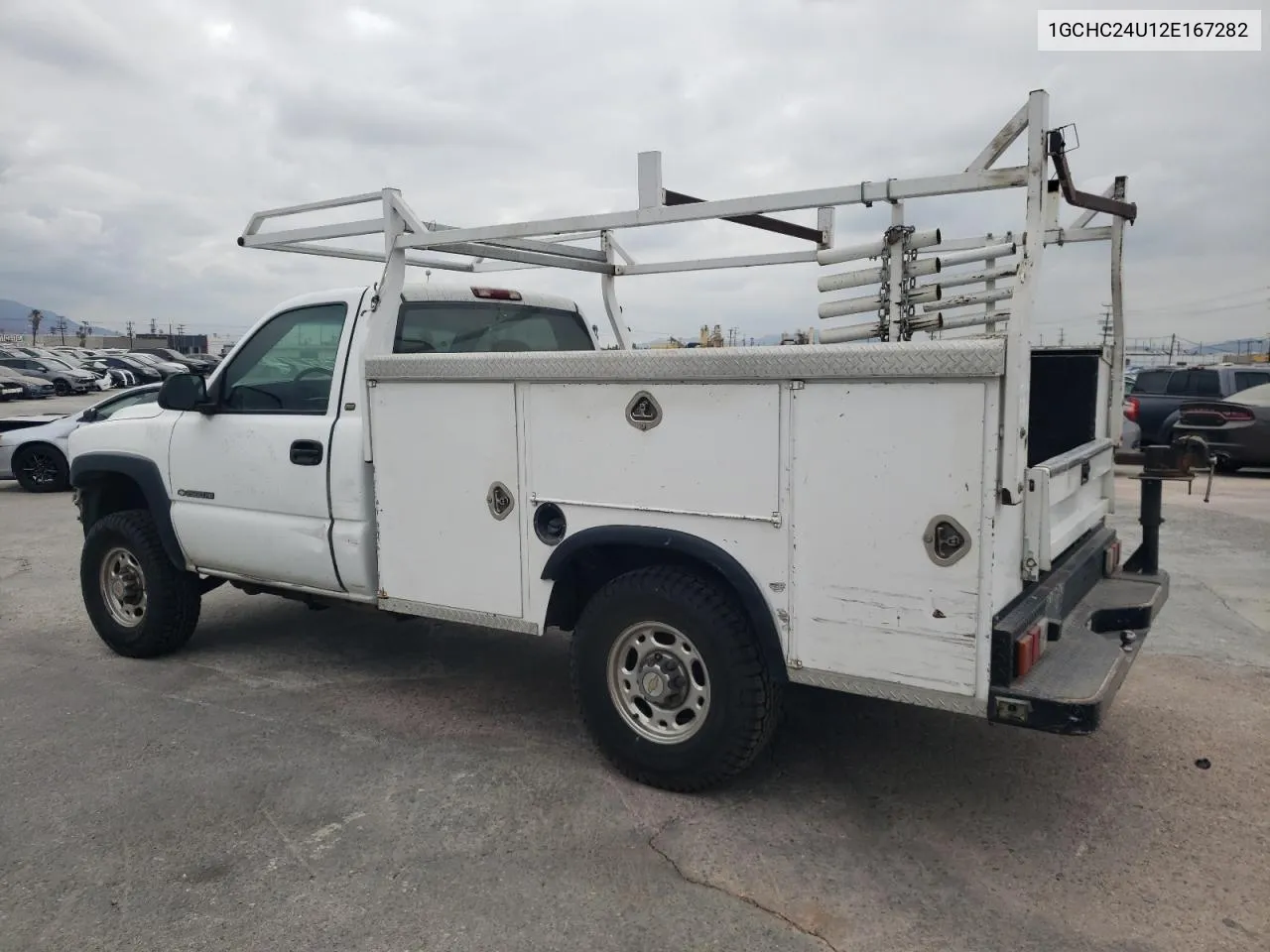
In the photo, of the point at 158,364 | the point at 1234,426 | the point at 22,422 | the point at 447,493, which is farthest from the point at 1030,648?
the point at 158,364

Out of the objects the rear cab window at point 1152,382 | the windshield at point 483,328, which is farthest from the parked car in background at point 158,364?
the windshield at point 483,328

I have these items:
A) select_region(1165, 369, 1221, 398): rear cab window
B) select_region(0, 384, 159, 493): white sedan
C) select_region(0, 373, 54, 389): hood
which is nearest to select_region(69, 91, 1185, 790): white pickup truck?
select_region(0, 384, 159, 493): white sedan

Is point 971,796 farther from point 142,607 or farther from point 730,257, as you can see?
point 142,607

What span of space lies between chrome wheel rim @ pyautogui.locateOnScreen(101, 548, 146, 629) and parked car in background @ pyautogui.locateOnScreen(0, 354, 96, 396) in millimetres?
36308

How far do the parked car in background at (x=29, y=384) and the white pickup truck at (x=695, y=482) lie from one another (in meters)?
32.9

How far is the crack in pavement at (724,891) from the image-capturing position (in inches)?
116

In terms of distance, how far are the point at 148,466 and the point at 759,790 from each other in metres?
3.89

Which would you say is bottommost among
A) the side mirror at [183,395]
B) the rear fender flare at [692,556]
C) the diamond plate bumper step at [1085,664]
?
the diamond plate bumper step at [1085,664]

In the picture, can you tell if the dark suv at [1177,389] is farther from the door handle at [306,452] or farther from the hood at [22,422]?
the hood at [22,422]

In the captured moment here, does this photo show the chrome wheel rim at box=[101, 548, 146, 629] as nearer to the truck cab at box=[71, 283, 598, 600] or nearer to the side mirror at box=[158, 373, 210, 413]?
the truck cab at box=[71, 283, 598, 600]

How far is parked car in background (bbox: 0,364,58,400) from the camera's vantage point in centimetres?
3319

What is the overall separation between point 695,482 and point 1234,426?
42.8 ft

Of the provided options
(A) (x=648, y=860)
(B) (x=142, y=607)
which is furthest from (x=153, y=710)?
(A) (x=648, y=860)

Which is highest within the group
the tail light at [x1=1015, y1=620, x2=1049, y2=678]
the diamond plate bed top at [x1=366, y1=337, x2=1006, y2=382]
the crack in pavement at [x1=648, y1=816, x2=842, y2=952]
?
the diamond plate bed top at [x1=366, y1=337, x2=1006, y2=382]
